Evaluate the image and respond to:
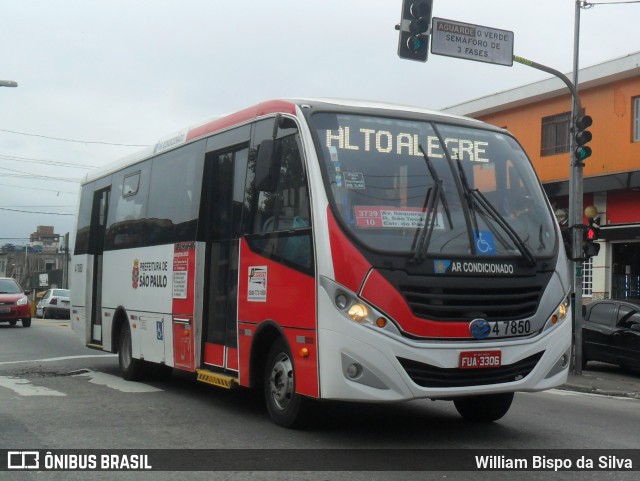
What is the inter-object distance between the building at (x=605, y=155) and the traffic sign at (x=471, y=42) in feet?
31.0

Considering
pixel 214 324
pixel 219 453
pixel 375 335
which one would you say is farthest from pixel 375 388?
pixel 214 324

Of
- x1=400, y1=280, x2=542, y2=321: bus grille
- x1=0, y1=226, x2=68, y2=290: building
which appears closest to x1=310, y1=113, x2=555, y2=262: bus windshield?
x1=400, y1=280, x2=542, y2=321: bus grille

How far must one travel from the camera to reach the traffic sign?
545 inches

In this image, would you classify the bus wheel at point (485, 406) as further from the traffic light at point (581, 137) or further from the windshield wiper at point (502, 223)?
the traffic light at point (581, 137)

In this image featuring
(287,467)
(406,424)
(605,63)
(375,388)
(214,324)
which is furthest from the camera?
(605,63)

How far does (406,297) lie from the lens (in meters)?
6.82

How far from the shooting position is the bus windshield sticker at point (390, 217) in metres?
7.08

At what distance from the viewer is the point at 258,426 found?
26.4ft

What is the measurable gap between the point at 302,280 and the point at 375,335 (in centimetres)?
92

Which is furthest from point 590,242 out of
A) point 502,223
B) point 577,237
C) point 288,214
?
point 288,214

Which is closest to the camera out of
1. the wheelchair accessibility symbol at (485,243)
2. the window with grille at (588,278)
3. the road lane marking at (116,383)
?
the wheelchair accessibility symbol at (485,243)

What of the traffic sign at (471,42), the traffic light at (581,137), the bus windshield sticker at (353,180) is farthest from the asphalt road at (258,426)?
the traffic sign at (471,42)

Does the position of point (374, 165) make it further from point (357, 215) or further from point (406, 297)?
point (406, 297)

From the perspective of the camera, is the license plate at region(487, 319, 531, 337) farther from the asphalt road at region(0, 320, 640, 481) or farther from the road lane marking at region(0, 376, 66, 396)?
the road lane marking at region(0, 376, 66, 396)
